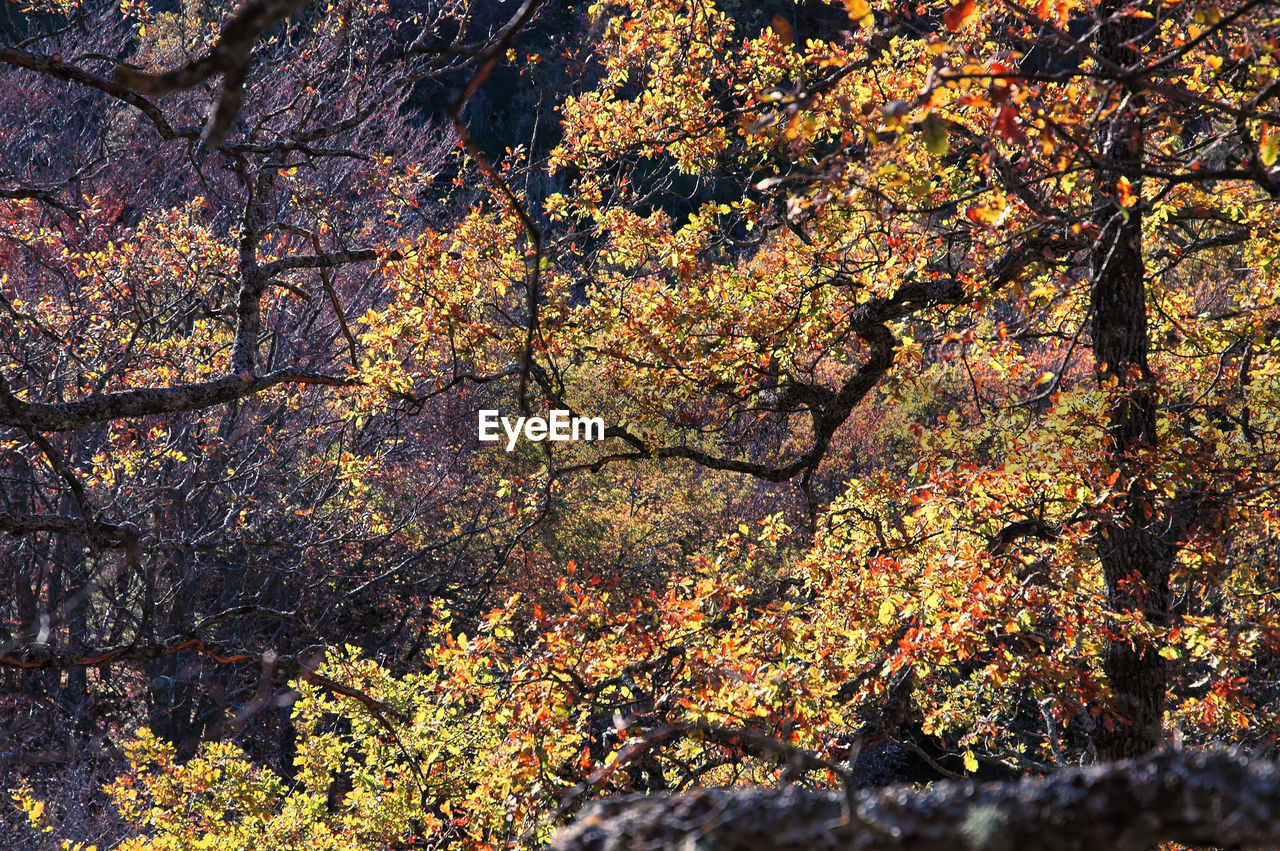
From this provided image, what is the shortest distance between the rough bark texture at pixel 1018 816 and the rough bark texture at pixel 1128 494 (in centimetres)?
421

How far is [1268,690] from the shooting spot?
922 cm

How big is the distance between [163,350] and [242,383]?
6.83m

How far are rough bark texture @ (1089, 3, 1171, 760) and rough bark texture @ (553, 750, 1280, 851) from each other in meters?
4.21

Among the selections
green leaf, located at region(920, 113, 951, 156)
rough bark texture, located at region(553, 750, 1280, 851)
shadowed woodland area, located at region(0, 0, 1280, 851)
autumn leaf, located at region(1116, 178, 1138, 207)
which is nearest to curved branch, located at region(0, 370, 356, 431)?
shadowed woodland area, located at region(0, 0, 1280, 851)

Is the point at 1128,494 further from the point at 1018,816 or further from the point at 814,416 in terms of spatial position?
the point at 1018,816

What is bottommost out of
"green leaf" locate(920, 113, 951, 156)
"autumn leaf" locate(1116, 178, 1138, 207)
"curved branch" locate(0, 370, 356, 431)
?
"curved branch" locate(0, 370, 356, 431)

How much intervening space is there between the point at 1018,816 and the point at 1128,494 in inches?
179

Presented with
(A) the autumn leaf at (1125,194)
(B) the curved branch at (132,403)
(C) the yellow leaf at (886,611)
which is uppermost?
(A) the autumn leaf at (1125,194)

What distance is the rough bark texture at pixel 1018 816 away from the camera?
42.4 inches

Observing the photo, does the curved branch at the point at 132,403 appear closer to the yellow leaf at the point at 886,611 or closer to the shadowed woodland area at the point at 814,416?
the shadowed woodland area at the point at 814,416

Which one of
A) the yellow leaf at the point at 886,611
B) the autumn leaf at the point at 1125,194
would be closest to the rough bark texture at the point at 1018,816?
the autumn leaf at the point at 1125,194

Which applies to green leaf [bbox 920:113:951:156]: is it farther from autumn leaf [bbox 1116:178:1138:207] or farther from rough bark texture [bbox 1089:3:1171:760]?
rough bark texture [bbox 1089:3:1171:760]

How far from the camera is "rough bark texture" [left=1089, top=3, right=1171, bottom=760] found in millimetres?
5152

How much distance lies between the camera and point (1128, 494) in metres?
5.15
